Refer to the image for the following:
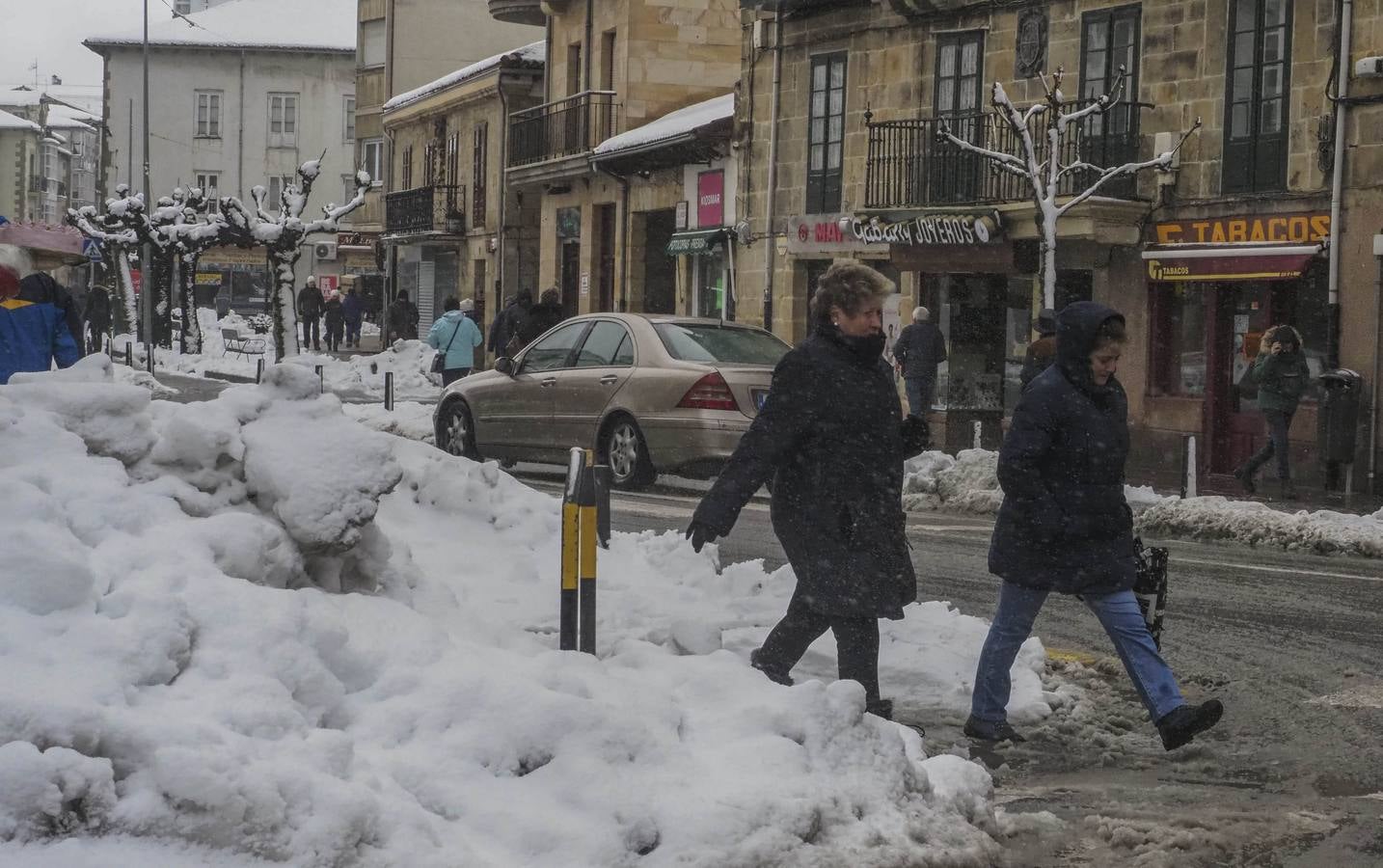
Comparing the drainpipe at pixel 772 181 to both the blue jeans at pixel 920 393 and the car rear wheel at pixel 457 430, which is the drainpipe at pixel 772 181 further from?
the car rear wheel at pixel 457 430

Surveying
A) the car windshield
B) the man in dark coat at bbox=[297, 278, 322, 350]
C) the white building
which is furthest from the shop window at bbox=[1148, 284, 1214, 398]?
the white building

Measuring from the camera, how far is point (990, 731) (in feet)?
22.9

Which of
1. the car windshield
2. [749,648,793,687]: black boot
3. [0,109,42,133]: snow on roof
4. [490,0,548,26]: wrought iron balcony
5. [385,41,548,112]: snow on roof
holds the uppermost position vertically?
A: [0,109,42,133]: snow on roof

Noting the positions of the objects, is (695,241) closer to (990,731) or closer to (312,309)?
(312,309)

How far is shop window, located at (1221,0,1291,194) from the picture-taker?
69.9 feet

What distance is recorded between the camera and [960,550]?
43.3 ft

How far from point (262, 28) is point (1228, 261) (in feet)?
210

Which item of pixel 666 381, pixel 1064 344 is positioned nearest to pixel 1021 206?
pixel 666 381

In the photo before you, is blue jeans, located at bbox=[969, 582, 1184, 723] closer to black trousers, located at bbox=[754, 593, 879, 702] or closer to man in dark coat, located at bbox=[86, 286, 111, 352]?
black trousers, located at bbox=[754, 593, 879, 702]

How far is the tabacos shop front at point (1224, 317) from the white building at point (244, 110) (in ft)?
191

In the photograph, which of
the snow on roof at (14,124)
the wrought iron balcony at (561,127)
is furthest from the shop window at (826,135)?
the snow on roof at (14,124)

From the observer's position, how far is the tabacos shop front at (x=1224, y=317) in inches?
824

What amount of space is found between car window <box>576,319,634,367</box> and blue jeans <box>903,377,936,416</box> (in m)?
7.95

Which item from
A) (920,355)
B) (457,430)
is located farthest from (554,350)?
(920,355)
